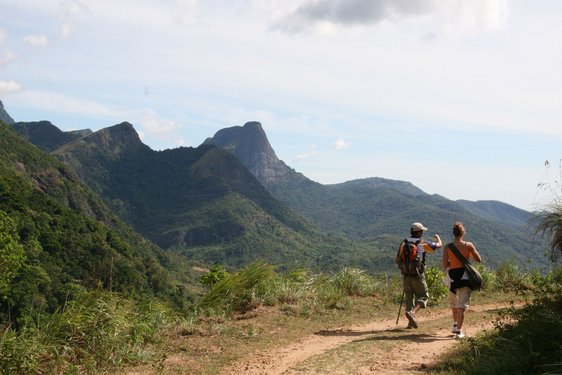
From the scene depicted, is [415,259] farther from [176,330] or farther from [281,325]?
[176,330]

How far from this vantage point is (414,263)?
8609 mm

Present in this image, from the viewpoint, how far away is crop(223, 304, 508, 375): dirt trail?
6363 millimetres

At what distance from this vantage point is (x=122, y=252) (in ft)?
254

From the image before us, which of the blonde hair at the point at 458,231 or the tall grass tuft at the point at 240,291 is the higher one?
the blonde hair at the point at 458,231

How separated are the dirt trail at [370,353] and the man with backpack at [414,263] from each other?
493 mm

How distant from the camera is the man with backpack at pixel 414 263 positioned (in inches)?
339

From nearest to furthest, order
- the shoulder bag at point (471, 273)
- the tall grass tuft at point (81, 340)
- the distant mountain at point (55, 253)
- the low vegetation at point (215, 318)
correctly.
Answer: the tall grass tuft at point (81, 340)
the low vegetation at point (215, 318)
the shoulder bag at point (471, 273)
the distant mountain at point (55, 253)

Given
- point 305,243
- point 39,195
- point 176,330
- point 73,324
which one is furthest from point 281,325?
point 305,243

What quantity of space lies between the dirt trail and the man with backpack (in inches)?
19.4

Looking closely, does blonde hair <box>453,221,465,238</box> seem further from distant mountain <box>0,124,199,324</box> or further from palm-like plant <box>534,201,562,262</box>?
distant mountain <box>0,124,199,324</box>

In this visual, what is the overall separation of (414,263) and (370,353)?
82.9 inches

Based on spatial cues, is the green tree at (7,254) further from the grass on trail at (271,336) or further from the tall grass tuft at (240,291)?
the grass on trail at (271,336)

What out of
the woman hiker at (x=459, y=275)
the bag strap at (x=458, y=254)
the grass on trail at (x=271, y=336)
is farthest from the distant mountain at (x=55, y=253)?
the bag strap at (x=458, y=254)

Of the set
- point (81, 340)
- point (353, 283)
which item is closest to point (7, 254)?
point (353, 283)
